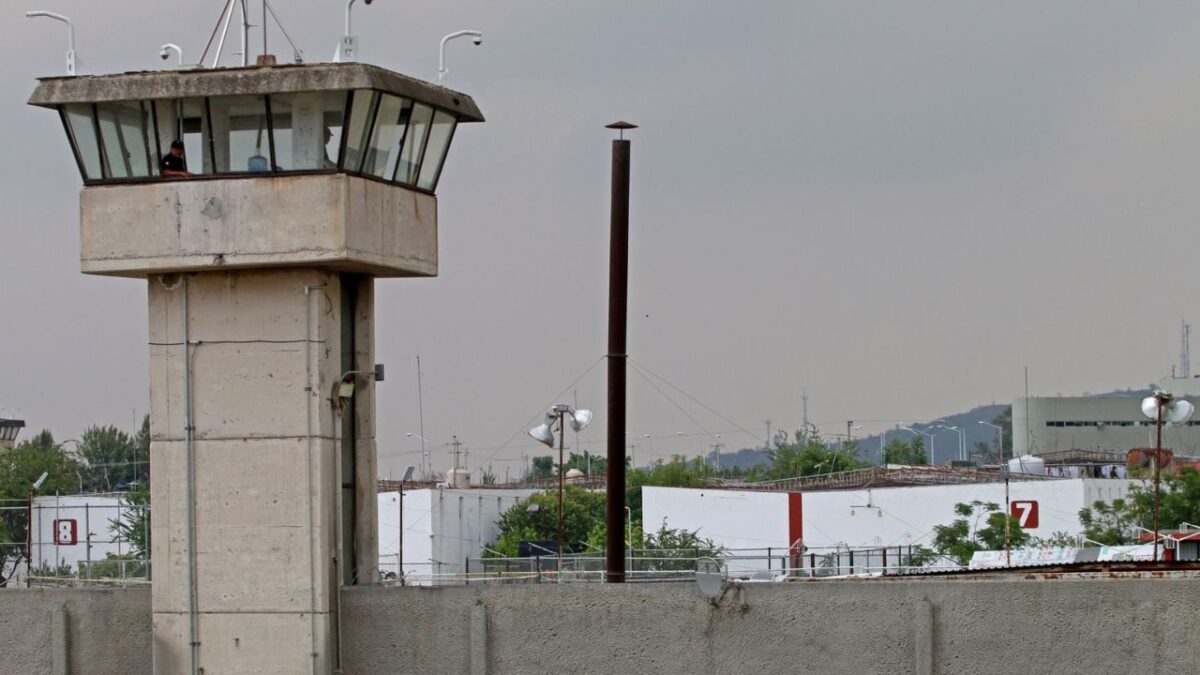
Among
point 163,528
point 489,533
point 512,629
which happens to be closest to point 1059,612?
point 512,629

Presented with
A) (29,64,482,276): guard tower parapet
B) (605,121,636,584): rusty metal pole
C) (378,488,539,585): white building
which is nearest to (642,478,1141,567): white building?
(378,488,539,585): white building

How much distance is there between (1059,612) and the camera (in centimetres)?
1630

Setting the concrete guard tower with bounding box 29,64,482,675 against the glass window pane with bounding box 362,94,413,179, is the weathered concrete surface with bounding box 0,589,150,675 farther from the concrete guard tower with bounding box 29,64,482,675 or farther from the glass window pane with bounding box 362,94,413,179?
the glass window pane with bounding box 362,94,413,179

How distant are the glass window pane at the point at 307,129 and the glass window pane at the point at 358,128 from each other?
103 millimetres

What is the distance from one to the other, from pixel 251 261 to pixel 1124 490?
5293cm

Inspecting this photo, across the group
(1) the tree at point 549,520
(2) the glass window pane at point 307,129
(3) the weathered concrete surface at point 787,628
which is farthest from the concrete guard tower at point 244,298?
(1) the tree at point 549,520

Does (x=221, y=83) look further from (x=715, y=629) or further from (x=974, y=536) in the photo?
(x=974, y=536)

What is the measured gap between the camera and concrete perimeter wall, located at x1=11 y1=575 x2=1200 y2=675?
53.2 ft

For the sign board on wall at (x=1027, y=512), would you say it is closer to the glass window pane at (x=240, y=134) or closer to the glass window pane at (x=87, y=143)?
the glass window pane at (x=240, y=134)

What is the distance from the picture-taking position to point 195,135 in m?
18.6

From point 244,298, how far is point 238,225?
0.79 meters

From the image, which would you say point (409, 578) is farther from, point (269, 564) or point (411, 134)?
point (411, 134)

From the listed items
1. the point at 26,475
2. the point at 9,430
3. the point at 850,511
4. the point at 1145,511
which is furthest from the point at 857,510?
the point at 9,430

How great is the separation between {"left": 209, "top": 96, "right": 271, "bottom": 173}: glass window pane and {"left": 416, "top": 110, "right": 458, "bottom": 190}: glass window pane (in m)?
1.86
